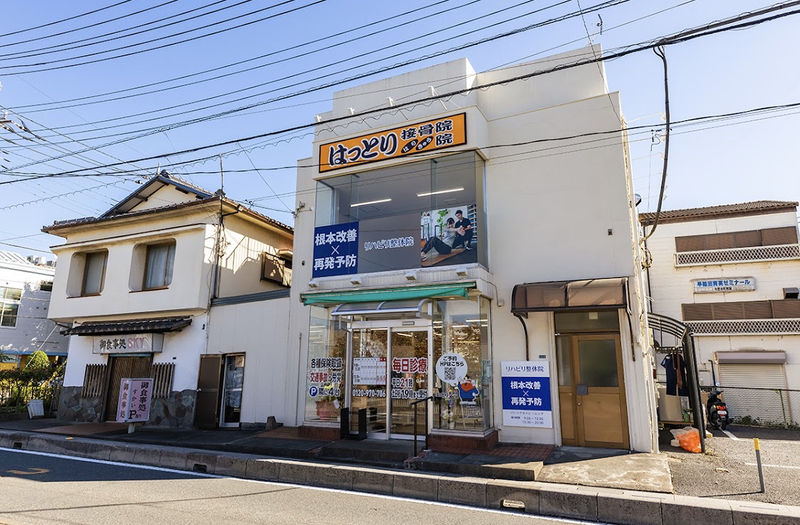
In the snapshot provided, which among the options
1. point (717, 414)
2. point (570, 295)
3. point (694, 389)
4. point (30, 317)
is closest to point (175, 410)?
point (570, 295)

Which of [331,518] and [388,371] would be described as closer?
[331,518]

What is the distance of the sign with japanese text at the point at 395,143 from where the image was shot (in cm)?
1124

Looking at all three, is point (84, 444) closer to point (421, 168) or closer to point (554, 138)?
point (421, 168)

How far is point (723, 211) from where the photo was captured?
2111 centimetres

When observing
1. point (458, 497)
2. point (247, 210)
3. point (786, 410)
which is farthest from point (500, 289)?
point (786, 410)

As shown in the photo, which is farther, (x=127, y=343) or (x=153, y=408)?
(x=127, y=343)

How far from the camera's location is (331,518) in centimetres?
639

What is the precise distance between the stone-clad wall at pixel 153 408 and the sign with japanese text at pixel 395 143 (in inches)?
312

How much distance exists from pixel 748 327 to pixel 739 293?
4.72ft

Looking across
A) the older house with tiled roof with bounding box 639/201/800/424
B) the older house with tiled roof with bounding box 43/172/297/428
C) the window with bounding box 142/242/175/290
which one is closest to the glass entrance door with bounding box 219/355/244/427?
the older house with tiled roof with bounding box 43/172/297/428

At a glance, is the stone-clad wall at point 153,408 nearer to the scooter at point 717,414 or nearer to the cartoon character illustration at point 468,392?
the cartoon character illustration at point 468,392

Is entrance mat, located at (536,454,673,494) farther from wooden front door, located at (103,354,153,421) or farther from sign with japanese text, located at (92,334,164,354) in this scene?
wooden front door, located at (103,354,153,421)

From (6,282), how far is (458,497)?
95.9ft

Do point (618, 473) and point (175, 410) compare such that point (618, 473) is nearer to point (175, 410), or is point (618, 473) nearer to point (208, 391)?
point (208, 391)
